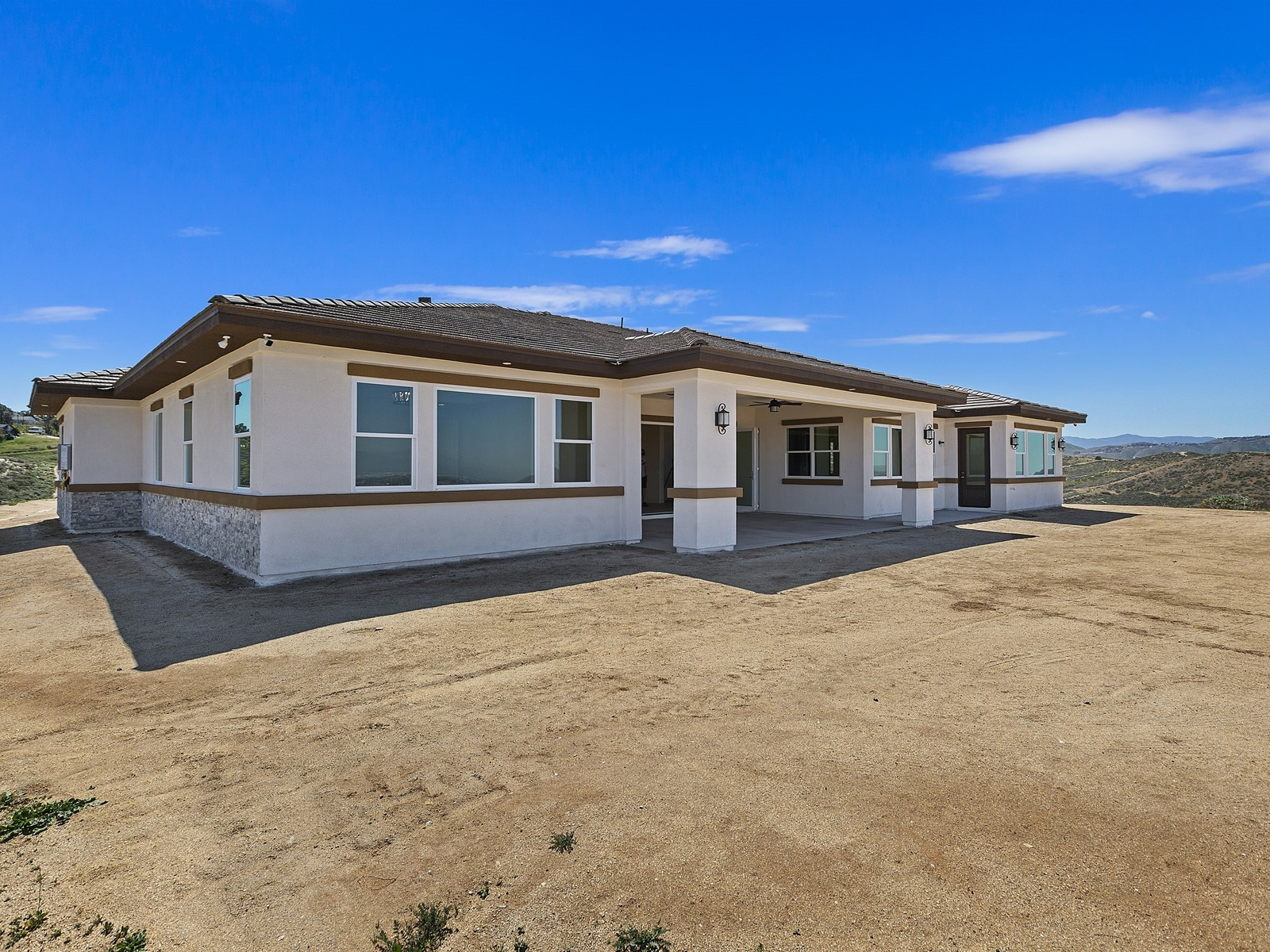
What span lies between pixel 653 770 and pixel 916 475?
13668mm

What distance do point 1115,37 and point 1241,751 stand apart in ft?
38.0

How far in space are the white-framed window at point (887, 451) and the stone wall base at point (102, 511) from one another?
18.5 metres

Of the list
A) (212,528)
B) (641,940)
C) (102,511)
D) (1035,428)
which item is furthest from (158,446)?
(1035,428)

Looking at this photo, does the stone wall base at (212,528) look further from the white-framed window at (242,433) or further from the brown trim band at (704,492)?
the brown trim band at (704,492)

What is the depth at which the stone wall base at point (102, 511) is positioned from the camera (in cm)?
1493

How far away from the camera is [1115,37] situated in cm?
1014

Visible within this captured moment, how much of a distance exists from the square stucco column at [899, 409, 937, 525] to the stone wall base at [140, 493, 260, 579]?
43.8 ft

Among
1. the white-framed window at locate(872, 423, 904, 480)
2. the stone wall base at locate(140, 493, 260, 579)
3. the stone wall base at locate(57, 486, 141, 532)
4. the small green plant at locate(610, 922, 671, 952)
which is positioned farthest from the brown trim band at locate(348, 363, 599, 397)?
the stone wall base at locate(57, 486, 141, 532)

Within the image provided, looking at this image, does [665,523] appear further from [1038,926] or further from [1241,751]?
[1038,926]

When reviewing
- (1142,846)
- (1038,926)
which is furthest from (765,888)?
(1142,846)

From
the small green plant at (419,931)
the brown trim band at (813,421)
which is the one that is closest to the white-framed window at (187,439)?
the small green plant at (419,931)

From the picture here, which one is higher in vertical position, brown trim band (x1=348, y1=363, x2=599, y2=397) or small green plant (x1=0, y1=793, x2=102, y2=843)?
brown trim band (x1=348, y1=363, x2=599, y2=397)

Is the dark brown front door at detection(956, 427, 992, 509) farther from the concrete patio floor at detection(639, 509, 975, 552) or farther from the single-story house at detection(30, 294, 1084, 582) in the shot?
the single-story house at detection(30, 294, 1084, 582)

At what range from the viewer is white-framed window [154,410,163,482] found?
14320 mm
